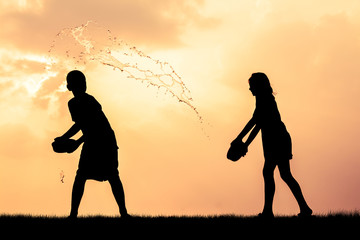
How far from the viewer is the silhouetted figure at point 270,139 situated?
39.1ft

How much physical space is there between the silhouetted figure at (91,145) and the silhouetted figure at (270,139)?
250cm

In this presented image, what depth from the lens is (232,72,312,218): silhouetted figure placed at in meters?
11.9

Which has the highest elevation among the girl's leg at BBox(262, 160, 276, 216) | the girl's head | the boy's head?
the boy's head

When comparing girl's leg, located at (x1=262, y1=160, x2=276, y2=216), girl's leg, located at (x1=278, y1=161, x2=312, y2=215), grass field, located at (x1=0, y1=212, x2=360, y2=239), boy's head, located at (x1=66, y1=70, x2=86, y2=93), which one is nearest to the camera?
grass field, located at (x1=0, y1=212, x2=360, y2=239)

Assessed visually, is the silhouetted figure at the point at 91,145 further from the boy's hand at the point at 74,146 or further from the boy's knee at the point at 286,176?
the boy's knee at the point at 286,176

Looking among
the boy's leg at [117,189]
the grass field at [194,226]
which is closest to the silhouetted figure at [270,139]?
the grass field at [194,226]

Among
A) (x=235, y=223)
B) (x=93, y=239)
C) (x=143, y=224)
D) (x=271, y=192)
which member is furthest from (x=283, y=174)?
(x=93, y=239)

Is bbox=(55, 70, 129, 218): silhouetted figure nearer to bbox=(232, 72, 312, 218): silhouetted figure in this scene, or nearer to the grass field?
the grass field

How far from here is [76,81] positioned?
38.6ft

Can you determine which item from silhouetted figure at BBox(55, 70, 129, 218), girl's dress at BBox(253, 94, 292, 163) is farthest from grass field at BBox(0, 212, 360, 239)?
girl's dress at BBox(253, 94, 292, 163)

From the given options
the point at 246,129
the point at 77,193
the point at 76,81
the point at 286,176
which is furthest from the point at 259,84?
the point at 77,193

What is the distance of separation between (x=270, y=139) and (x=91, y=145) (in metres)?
3.24

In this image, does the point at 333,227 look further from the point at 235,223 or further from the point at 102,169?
the point at 102,169

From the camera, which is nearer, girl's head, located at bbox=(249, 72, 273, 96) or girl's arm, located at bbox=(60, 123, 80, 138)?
girl's head, located at bbox=(249, 72, 273, 96)
